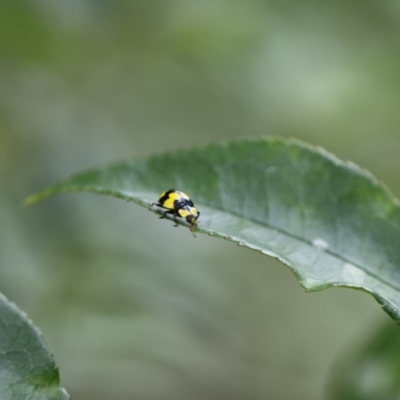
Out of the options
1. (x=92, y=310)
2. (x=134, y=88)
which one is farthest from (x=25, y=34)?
(x=92, y=310)

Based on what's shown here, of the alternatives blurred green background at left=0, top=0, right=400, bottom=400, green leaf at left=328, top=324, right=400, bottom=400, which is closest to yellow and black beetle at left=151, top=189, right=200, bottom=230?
green leaf at left=328, top=324, right=400, bottom=400

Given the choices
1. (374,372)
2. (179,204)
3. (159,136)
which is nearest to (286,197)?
(179,204)

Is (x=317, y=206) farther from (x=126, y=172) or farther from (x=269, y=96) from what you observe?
(x=269, y=96)

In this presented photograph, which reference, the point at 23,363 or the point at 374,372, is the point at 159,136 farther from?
the point at 23,363

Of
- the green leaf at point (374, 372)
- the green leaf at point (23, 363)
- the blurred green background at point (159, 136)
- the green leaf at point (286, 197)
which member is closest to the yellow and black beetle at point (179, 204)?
the green leaf at point (286, 197)

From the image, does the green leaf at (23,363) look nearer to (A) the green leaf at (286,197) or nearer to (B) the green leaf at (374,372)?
(A) the green leaf at (286,197)

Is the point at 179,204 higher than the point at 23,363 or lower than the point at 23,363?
higher

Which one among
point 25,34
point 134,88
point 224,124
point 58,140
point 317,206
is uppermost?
point 224,124
